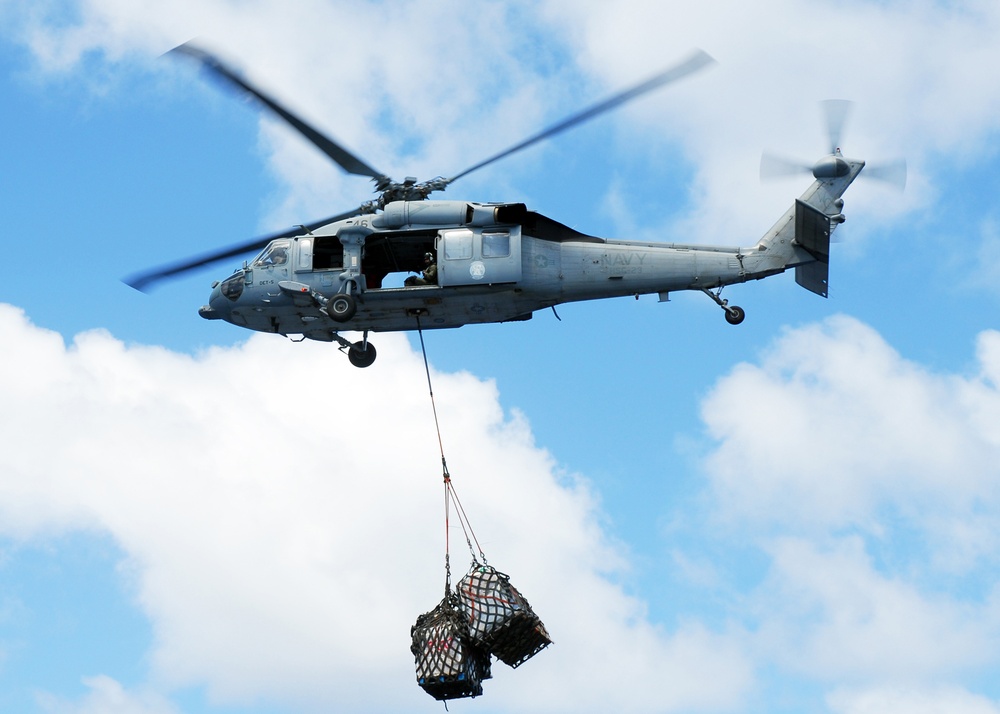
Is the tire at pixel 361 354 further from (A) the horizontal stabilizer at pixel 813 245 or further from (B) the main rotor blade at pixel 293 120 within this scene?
(A) the horizontal stabilizer at pixel 813 245

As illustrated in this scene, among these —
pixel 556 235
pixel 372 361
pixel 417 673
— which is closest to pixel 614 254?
pixel 556 235

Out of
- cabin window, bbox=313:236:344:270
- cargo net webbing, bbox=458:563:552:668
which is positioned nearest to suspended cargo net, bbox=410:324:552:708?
cargo net webbing, bbox=458:563:552:668

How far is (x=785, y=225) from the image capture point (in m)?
33.1

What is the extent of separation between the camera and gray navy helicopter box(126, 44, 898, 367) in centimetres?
3228

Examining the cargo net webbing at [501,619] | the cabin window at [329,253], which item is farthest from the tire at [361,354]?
the cargo net webbing at [501,619]

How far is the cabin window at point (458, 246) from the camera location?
106ft

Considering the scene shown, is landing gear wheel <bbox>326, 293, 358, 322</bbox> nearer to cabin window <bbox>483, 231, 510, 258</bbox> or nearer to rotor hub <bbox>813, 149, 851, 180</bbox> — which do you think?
cabin window <bbox>483, 231, 510, 258</bbox>

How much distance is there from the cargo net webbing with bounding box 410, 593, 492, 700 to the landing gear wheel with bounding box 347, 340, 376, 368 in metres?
7.41

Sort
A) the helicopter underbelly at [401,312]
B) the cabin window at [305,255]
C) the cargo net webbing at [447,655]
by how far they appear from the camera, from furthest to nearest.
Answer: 1. the cabin window at [305,255]
2. the helicopter underbelly at [401,312]
3. the cargo net webbing at [447,655]

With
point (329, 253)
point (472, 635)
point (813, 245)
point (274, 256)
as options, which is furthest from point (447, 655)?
point (813, 245)

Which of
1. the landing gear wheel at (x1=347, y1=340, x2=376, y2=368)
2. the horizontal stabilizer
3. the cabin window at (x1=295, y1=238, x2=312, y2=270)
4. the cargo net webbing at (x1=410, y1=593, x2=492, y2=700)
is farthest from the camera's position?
the landing gear wheel at (x1=347, y1=340, x2=376, y2=368)

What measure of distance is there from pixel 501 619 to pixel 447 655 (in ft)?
4.23

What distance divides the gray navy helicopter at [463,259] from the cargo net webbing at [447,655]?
6912mm

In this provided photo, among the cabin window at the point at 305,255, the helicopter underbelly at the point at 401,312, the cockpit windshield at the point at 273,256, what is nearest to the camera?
the helicopter underbelly at the point at 401,312
